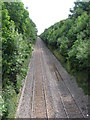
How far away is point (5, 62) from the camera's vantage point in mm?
15242

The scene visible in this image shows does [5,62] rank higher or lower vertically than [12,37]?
lower

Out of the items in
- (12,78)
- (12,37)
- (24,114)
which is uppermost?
(12,37)

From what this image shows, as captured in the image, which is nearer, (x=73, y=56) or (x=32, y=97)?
(x=32, y=97)

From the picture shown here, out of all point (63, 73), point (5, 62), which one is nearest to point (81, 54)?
point (5, 62)

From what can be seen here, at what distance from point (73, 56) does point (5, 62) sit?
9831 mm

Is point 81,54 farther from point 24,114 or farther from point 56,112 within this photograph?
point 24,114

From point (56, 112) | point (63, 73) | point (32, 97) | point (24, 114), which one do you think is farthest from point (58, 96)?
point (63, 73)

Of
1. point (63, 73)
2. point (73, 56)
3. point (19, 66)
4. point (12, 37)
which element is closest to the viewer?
point (12, 37)

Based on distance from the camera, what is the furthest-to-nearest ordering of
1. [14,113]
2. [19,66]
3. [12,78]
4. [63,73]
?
[63,73] < [12,78] < [19,66] < [14,113]

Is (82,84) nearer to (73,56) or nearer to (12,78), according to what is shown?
(73,56)

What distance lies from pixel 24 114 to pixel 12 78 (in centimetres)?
464

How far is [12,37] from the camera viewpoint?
1638 centimetres

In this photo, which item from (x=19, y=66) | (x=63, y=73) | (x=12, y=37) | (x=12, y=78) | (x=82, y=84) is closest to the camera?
(x=12, y=37)

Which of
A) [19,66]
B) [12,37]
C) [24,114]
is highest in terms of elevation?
[12,37]
